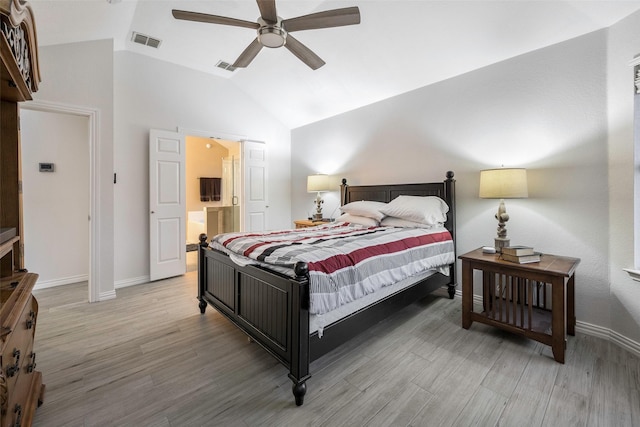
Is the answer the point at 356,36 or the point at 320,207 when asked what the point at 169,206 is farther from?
the point at 356,36

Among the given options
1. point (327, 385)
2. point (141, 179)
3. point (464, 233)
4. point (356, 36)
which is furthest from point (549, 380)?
point (141, 179)

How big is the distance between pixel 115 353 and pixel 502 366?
2.84m

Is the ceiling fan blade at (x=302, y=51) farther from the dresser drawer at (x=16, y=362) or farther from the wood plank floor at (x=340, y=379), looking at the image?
the wood plank floor at (x=340, y=379)

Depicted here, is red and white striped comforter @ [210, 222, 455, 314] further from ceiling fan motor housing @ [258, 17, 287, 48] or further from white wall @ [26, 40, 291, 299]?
white wall @ [26, 40, 291, 299]

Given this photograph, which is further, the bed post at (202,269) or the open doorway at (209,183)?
the open doorway at (209,183)

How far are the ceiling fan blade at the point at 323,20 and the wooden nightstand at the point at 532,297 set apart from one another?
215 cm

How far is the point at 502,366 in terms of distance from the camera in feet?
6.40

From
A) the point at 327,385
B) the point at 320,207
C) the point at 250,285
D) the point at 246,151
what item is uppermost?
the point at 246,151

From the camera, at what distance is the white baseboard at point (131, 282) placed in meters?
3.67

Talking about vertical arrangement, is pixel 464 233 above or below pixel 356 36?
below

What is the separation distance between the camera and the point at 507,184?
96.0 inches

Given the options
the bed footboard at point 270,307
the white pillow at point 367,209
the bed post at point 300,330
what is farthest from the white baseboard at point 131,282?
the bed post at point 300,330

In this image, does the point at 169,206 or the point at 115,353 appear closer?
the point at 115,353

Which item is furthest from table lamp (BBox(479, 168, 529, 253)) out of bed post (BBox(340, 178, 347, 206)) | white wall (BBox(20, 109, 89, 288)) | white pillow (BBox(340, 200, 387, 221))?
white wall (BBox(20, 109, 89, 288))
